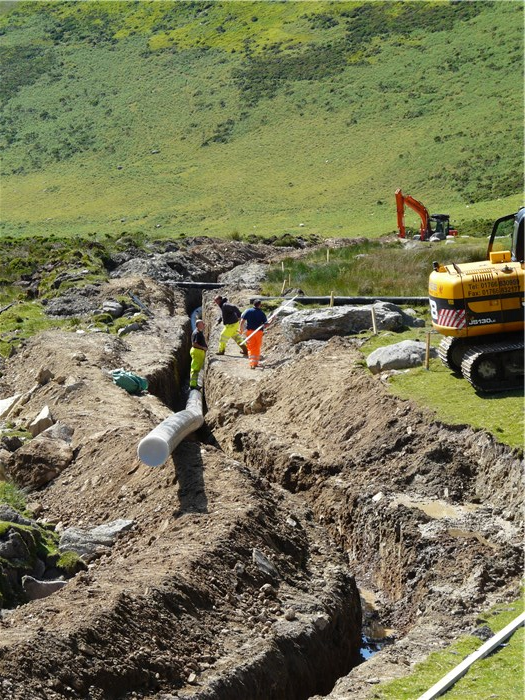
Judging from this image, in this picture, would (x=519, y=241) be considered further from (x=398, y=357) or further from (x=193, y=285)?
(x=193, y=285)

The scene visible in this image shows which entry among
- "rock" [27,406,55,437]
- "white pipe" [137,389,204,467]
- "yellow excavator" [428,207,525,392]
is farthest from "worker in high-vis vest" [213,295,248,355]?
"yellow excavator" [428,207,525,392]

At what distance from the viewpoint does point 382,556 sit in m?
17.5

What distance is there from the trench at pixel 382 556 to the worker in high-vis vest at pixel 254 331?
760cm

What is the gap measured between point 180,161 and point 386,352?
76409mm

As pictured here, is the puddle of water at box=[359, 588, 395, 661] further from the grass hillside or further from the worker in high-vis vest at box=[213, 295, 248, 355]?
the grass hillside

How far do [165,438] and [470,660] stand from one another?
6.70m

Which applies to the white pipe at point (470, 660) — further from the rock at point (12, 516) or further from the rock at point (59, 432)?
the rock at point (59, 432)

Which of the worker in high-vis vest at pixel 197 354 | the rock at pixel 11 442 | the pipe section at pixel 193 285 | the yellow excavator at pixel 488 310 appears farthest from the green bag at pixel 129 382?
the pipe section at pixel 193 285

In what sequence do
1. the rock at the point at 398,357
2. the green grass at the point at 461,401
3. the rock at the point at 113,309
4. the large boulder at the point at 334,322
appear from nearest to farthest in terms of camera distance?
1. the green grass at the point at 461,401
2. the rock at the point at 398,357
3. the large boulder at the point at 334,322
4. the rock at the point at 113,309

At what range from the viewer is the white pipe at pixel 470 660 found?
37.9ft

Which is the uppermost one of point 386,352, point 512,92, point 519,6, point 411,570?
point 519,6

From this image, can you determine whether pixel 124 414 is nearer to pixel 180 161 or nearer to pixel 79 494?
pixel 79 494

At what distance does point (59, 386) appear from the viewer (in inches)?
958

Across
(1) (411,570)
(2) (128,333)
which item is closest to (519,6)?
(2) (128,333)
